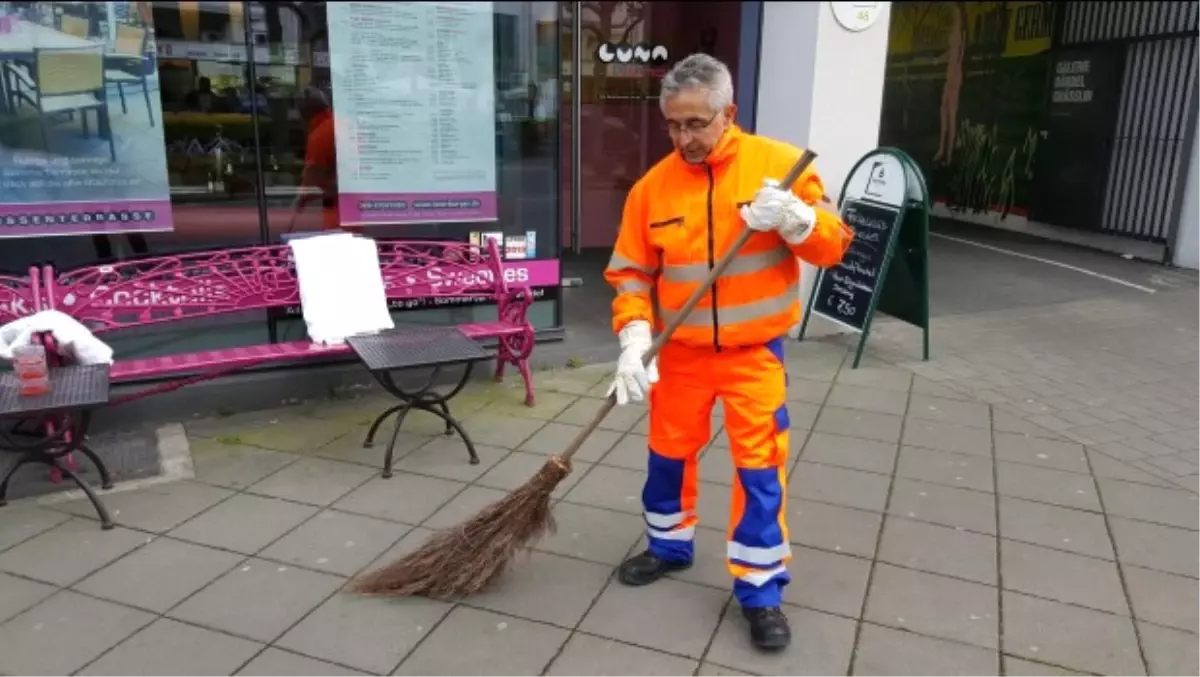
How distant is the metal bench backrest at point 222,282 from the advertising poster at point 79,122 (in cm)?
34

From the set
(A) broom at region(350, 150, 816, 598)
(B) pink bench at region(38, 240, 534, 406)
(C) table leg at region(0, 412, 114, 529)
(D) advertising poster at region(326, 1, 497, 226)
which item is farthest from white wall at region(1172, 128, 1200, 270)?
(C) table leg at region(0, 412, 114, 529)

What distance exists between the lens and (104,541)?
11.7ft

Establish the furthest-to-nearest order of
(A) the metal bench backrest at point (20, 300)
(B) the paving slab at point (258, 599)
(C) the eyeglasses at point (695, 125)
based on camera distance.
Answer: (A) the metal bench backrest at point (20, 300)
(B) the paving slab at point (258, 599)
(C) the eyeglasses at point (695, 125)

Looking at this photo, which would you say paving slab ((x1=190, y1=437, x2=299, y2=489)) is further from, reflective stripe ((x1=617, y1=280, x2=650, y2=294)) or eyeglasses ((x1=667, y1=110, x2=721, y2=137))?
eyeglasses ((x1=667, y1=110, x2=721, y2=137))

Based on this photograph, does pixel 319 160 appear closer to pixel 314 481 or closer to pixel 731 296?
pixel 314 481

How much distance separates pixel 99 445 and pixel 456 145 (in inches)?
104

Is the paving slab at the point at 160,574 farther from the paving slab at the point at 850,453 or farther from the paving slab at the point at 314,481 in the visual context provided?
the paving slab at the point at 850,453

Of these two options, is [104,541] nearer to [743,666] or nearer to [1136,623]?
[743,666]

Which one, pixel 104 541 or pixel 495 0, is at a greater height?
pixel 495 0

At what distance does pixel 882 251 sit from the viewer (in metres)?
5.83

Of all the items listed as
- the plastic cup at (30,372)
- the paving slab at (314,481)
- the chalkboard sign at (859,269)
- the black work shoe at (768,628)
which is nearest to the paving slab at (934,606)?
the black work shoe at (768,628)

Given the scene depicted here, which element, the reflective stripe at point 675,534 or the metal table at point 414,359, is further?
the metal table at point 414,359

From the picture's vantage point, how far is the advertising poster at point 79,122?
184 inches

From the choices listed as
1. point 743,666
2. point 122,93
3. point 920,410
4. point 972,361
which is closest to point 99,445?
point 122,93
